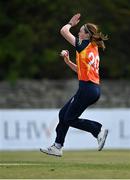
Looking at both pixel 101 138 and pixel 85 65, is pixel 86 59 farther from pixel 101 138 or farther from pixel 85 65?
pixel 101 138

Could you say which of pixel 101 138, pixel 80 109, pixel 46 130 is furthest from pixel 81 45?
pixel 46 130

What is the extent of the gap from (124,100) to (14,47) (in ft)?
17.8

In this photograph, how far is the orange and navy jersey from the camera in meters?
12.6

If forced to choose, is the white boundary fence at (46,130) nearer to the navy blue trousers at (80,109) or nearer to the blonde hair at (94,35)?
the navy blue trousers at (80,109)

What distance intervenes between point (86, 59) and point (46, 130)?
13.5m

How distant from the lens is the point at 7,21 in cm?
3678

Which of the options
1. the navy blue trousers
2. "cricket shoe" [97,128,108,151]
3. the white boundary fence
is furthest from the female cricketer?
the white boundary fence

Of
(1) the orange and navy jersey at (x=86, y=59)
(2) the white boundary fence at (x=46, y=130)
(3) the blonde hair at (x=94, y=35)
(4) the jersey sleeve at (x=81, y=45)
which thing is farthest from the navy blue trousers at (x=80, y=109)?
(2) the white boundary fence at (x=46, y=130)

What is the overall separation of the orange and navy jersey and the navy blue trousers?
0.41ft

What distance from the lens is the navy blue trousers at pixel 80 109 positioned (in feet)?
41.6

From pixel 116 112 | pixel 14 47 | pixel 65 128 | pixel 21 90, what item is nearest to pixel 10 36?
pixel 14 47

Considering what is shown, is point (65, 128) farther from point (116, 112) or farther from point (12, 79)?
point (12, 79)

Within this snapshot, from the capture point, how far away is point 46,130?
26.0 metres

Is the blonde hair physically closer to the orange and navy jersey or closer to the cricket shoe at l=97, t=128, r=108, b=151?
the orange and navy jersey
